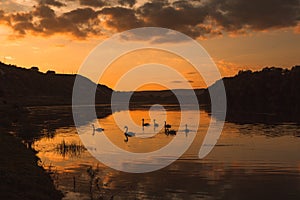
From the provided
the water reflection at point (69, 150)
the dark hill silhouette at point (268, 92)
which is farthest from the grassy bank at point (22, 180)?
the dark hill silhouette at point (268, 92)

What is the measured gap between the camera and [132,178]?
2569cm

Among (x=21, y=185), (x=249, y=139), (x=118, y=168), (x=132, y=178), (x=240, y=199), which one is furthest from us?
(x=249, y=139)

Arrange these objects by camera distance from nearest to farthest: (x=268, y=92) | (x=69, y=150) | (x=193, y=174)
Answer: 1. (x=193, y=174)
2. (x=69, y=150)
3. (x=268, y=92)

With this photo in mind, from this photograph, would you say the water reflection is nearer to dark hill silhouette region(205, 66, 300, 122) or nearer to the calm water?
the calm water

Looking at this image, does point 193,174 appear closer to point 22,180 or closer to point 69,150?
point 22,180

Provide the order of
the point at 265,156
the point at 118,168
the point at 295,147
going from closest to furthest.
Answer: the point at 118,168 → the point at 265,156 → the point at 295,147

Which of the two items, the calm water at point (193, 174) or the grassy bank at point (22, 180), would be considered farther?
the calm water at point (193, 174)

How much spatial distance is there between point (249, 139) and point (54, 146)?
76.8 feet

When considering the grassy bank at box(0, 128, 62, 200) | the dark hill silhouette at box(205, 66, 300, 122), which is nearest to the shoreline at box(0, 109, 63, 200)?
the grassy bank at box(0, 128, 62, 200)

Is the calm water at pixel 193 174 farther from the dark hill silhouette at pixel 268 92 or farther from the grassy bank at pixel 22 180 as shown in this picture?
the dark hill silhouette at pixel 268 92

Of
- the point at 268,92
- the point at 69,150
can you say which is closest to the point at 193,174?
the point at 69,150

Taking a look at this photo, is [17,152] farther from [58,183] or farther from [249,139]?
[249,139]

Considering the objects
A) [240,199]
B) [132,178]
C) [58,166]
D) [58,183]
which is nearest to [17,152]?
[58,166]

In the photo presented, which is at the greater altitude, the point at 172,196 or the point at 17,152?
the point at 17,152
